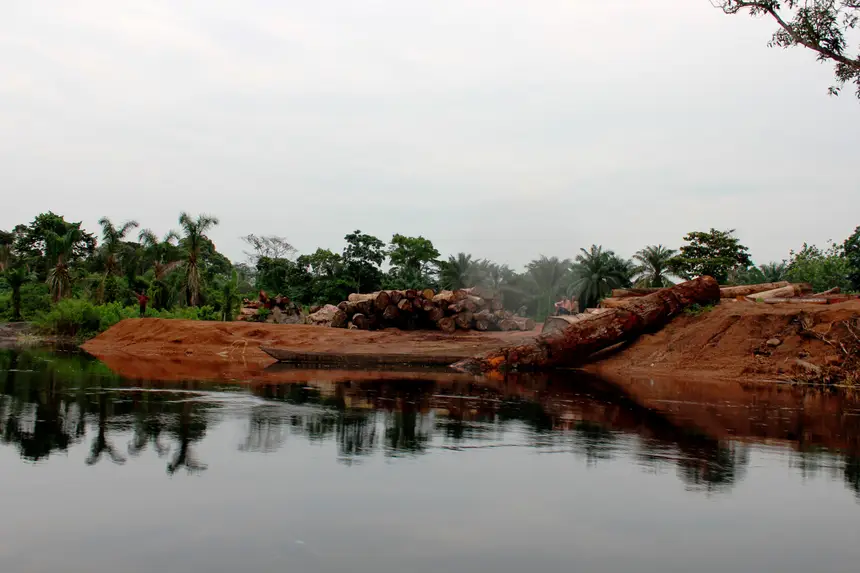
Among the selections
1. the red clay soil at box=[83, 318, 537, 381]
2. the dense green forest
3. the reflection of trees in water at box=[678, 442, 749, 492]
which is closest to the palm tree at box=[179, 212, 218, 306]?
the dense green forest

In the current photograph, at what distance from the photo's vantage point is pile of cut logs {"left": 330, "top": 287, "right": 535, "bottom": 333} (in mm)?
27609

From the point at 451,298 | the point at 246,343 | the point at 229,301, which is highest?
the point at 451,298

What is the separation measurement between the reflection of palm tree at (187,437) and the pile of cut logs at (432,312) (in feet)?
55.6

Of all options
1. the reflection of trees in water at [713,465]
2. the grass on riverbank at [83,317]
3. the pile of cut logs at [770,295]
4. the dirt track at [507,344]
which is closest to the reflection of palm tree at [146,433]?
the reflection of trees in water at [713,465]

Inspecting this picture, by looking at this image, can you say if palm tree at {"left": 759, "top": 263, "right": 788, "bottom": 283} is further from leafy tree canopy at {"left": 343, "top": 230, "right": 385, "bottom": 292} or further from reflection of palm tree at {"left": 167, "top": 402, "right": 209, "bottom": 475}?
reflection of palm tree at {"left": 167, "top": 402, "right": 209, "bottom": 475}

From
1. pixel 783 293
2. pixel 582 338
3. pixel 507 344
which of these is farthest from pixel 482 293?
pixel 783 293

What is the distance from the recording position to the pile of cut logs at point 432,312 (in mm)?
27609

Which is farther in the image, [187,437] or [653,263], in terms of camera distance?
[653,263]

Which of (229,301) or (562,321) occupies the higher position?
(229,301)

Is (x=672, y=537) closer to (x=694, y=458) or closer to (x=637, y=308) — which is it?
(x=694, y=458)

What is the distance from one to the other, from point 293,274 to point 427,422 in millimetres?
45391

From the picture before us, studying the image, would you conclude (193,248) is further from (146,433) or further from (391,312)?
(146,433)

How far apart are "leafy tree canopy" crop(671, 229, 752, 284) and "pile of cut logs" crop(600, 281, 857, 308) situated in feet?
64.5

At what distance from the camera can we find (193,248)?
40125 millimetres
